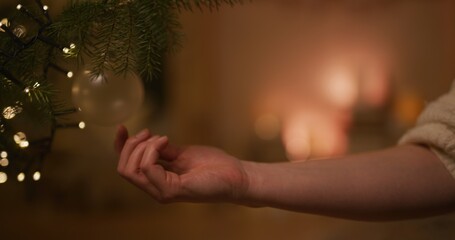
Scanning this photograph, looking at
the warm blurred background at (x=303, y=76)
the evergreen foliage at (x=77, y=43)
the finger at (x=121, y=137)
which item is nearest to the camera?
the evergreen foliage at (x=77, y=43)

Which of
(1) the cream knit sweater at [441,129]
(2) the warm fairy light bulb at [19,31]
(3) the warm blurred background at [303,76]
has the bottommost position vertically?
(2) the warm fairy light bulb at [19,31]

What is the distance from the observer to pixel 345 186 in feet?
2.02

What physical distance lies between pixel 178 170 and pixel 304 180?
6.1 inches

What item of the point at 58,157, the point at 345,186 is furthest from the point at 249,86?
the point at 345,186

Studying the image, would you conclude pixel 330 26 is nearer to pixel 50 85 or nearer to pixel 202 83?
pixel 202 83

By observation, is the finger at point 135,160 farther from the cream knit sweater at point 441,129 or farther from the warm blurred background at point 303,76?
the warm blurred background at point 303,76

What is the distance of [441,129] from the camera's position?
2.01 feet

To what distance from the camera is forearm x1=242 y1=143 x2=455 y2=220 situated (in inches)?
23.3

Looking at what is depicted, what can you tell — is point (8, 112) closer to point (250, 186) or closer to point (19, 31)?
point (19, 31)

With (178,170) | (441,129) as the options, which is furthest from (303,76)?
(178,170)

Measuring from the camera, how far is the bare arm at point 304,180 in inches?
19.4

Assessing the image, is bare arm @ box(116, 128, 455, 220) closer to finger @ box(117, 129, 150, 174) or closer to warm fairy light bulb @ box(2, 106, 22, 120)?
finger @ box(117, 129, 150, 174)

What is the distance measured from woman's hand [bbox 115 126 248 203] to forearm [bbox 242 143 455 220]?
45 millimetres

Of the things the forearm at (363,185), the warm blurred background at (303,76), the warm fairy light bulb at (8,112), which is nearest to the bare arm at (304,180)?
the forearm at (363,185)
